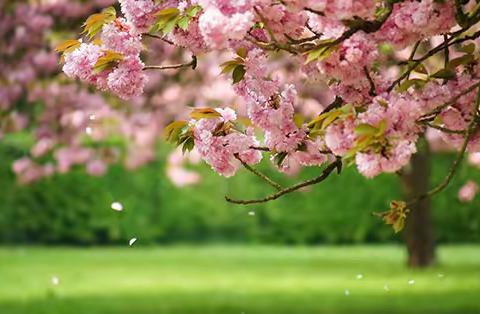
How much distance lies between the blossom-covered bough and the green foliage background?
1469 cm

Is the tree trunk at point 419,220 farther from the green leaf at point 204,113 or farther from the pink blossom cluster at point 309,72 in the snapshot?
the green leaf at point 204,113

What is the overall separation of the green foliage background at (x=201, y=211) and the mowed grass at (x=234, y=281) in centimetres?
49

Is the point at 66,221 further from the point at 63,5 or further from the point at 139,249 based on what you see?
the point at 63,5

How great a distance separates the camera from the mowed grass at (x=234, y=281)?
35.9 ft

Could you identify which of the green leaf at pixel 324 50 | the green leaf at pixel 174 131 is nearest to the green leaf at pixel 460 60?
the green leaf at pixel 324 50

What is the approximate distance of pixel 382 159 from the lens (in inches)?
126

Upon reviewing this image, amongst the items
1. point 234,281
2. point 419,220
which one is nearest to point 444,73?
point 234,281

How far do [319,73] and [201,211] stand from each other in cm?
1724

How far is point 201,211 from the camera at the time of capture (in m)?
21.0

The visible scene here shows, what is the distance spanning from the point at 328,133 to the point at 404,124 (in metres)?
0.23

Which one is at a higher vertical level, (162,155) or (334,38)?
(334,38)

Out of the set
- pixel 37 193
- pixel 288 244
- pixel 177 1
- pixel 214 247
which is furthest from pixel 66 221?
pixel 177 1

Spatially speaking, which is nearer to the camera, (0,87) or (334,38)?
(334,38)

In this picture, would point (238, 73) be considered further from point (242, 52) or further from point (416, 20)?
point (416, 20)
